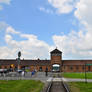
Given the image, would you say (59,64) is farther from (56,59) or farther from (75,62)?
(75,62)

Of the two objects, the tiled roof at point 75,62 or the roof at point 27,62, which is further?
the roof at point 27,62

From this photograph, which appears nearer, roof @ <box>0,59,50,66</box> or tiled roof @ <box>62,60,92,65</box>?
tiled roof @ <box>62,60,92,65</box>

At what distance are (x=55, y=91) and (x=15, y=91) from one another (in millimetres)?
3524

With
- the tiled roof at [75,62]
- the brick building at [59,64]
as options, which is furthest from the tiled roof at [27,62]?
the tiled roof at [75,62]

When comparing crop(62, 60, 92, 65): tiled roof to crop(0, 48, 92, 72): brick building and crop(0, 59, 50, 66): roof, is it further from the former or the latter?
crop(0, 59, 50, 66): roof

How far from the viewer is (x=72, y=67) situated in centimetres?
7750

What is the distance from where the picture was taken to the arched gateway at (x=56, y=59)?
75875 mm

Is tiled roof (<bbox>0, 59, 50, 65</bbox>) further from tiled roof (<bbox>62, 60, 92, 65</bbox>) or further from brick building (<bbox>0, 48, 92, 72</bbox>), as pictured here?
tiled roof (<bbox>62, 60, 92, 65</bbox>)

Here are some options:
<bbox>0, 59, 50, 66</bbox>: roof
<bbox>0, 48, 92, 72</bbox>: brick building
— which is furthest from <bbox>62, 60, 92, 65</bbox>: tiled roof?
<bbox>0, 59, 50, 66</bbox>: roof

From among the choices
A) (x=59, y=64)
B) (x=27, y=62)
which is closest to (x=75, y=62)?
(x=59, y=64)

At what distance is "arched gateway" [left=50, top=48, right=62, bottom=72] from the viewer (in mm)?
75875

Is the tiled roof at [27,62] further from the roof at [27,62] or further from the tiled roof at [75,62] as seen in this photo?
the tiled roof at [75,62]

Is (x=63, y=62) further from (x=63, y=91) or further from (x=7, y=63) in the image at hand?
(x=63, y=91)

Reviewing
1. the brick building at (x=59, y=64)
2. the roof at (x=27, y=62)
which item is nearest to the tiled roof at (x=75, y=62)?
the brick building at (x=59, y=64)
